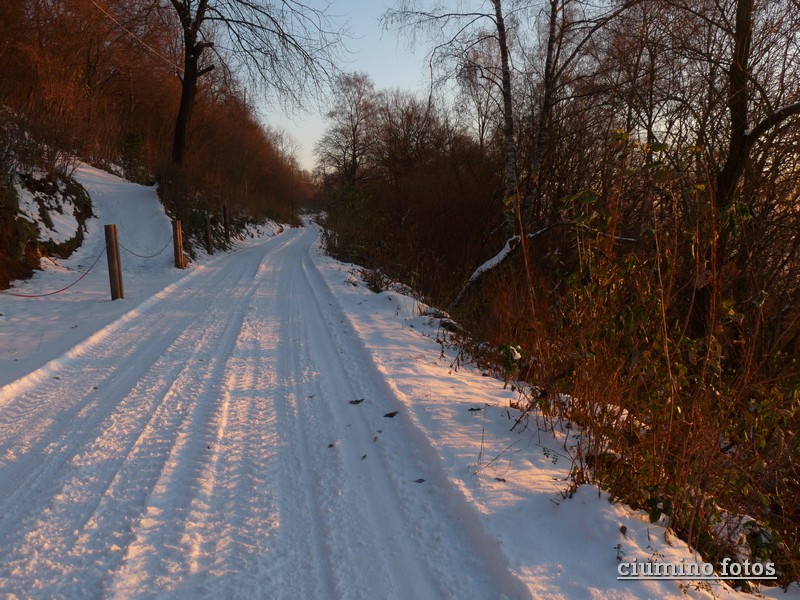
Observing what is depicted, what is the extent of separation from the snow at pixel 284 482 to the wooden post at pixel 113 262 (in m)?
2.25

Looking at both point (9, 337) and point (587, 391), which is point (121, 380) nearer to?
point (9, 337)

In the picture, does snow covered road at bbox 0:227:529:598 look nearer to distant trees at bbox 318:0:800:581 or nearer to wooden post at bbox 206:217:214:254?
distant trees at bbox 318:0:800:581

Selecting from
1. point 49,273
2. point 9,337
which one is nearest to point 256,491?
point 9,337

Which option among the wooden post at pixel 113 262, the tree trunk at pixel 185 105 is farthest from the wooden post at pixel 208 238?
the wooden post at pixel 113 262

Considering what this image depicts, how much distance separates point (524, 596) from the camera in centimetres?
218

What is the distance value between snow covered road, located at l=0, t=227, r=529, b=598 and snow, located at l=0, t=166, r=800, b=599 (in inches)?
0.5

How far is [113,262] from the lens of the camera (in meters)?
8.24

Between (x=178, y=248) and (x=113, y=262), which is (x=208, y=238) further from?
(x=113, y=262)

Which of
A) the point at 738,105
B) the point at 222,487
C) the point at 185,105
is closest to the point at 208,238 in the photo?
the point at 185,105

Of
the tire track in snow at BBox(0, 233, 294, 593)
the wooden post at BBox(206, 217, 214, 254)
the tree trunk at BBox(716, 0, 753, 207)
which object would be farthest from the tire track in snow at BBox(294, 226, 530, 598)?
the wooden post at BBox(206, 217, 214, 254)

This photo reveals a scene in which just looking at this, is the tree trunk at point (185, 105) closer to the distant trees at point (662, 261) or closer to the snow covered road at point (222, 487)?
the distant trees at point (662, 261)

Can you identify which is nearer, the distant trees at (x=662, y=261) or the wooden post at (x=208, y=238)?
the distant trees at (x=662, y=261)

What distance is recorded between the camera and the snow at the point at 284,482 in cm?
230

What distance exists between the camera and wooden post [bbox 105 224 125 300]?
27.0 feet
